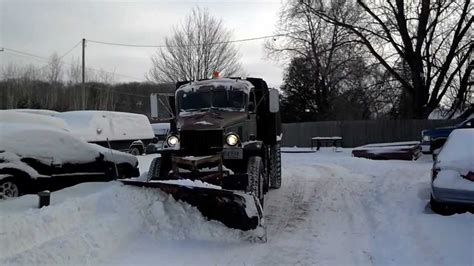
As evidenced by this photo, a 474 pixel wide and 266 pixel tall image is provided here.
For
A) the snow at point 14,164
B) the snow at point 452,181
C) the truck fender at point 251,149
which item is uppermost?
the truck fender at point 251,149

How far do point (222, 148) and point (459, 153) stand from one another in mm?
3881

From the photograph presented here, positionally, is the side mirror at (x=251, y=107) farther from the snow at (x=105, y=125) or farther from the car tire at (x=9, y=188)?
the snow at (x=105, y=125)

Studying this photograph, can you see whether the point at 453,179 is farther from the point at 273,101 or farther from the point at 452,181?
the point at 273,101

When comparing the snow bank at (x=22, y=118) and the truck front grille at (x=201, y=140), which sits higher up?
the snow bank at (x=22, y=118)

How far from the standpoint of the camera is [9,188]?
335 inches

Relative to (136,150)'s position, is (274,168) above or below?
below

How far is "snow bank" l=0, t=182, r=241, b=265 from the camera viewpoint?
17.7 feet

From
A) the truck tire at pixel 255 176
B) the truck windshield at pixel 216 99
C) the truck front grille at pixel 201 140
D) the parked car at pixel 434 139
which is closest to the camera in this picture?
the truck tire at pixel 255 176

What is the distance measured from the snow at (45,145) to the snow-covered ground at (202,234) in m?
0.84

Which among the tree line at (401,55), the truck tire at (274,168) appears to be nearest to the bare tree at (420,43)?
the tree line at (401,55)

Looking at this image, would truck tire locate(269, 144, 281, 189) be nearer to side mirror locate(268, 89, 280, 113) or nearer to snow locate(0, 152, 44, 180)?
side mirror locate(268, 89, 280, 113)

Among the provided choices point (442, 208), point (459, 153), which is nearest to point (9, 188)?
point (442, 208)

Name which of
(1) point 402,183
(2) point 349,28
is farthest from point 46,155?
(2) point 349,28

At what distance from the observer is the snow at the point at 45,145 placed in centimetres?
887
